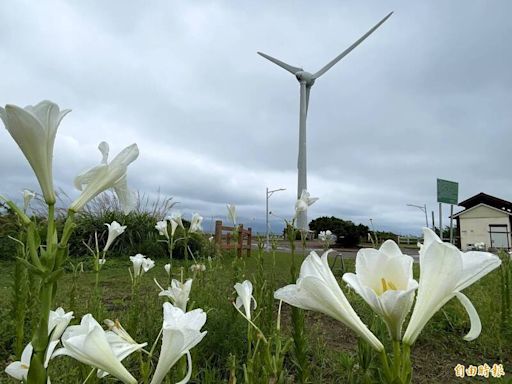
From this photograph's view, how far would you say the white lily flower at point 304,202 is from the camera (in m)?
2.20

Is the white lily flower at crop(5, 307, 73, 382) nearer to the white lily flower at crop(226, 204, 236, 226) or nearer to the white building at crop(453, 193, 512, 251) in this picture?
the white lily flower at crop(226, 204, 236, 226)

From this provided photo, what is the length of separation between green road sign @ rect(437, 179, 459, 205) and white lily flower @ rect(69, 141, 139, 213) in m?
9.70

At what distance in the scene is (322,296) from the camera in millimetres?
714

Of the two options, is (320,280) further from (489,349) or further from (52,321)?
(489,349)

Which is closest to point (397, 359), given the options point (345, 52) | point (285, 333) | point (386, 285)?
point (386, 285)

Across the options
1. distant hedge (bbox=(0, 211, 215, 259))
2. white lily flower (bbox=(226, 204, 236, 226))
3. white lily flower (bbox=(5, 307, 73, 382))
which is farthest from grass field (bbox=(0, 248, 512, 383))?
distant hedge (bbox=(0, 211, 215, 259))

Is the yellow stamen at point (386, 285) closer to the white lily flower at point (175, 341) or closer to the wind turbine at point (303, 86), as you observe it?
the white lily flower at point (175, 341)

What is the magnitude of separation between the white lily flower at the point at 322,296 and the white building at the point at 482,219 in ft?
83.5

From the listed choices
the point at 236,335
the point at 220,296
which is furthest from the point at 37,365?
the point at 220,296

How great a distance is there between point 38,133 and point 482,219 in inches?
1095

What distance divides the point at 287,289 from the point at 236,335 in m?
2.14

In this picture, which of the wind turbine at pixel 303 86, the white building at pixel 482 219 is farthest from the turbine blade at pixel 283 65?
the white building at pixel 482 219

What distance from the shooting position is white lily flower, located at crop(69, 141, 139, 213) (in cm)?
83

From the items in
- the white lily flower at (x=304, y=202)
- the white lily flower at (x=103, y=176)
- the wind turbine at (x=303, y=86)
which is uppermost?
the wind turbine at (x=303, y=86)
